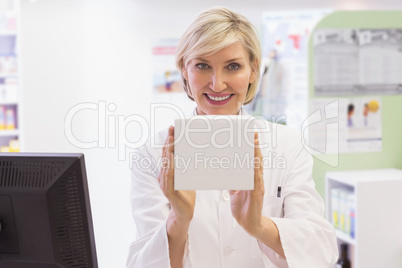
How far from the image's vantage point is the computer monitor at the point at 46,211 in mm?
1263

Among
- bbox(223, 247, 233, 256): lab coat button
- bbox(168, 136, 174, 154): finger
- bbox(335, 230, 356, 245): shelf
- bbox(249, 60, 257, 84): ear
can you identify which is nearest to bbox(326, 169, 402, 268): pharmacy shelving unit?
bbox(335, 230, 356, 245): shelf

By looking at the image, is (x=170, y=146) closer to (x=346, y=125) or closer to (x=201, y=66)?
(x=201, y=66)

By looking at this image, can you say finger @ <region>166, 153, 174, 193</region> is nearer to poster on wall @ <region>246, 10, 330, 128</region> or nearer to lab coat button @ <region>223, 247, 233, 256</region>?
lab coat button @ <region>223, 247, 233, 256</region>

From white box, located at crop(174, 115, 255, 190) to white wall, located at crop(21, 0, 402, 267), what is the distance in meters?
3.63

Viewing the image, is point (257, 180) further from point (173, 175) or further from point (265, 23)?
point (265, 23)

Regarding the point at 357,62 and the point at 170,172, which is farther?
the point at 357,62

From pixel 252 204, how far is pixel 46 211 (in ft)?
1.58

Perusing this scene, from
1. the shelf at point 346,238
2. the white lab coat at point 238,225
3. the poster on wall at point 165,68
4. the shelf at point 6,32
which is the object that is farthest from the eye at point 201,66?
the shelf at point 6,32

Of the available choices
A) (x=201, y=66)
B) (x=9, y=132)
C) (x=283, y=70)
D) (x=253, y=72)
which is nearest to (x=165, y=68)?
(x=283, y=70)

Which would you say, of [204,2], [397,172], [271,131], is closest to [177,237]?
[271,131]

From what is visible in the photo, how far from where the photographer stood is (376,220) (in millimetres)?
3271

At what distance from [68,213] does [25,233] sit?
0.38 ft

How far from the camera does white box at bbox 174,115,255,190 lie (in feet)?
4.11

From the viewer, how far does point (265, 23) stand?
14.8 feet
